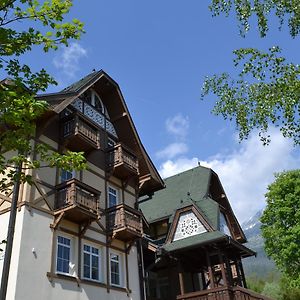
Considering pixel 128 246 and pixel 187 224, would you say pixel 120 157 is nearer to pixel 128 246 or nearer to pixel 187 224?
pixel 128 246

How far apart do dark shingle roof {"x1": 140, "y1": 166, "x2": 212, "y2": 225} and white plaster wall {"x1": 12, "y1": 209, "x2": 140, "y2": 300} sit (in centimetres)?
964

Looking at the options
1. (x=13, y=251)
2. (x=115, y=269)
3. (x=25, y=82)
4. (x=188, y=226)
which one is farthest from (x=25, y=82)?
(x=188, y=226)

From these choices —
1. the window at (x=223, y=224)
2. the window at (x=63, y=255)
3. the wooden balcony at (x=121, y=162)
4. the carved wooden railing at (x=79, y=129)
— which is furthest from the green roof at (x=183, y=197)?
the window at (x=63, y=255)

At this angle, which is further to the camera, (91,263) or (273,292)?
(273,292)

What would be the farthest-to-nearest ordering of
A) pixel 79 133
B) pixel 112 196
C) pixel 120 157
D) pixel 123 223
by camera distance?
pixel 112 196
pixel 120 157
pixel 123 223
pixel 79 133

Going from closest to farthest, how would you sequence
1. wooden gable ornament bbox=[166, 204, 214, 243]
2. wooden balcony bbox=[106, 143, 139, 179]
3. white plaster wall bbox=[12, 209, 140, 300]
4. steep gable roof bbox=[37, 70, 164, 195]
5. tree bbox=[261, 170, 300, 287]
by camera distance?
white plaster wall bbox=[12, 209, 140, 300]
wooden balcony bbox=[106, 143, 139, 179]
steep gable roof bbox=[37, 70, 164, 195]
wooden gable ornament bbox=[166, 204, 214, 243]
tree bbox=[261, 170, 300, 287]

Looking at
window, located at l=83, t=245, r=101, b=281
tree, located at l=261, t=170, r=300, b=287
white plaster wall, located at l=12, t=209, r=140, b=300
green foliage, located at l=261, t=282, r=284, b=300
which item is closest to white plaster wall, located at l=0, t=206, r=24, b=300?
white plaster wall, located at l=12, t=209, r=140, b=300

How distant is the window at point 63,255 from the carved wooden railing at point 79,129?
14.3ft

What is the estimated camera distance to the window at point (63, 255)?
14816mm

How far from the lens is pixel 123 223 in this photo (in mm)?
17453

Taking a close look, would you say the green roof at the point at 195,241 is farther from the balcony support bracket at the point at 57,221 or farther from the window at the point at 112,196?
the balcony support bracket at the point at 57,221

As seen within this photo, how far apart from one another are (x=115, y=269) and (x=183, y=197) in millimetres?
8981

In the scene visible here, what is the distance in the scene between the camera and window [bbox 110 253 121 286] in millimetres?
17358

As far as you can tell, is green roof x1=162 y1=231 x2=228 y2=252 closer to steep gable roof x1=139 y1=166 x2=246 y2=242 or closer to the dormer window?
steep gable roof x1=139 y1=166 x2=246 y2=242
